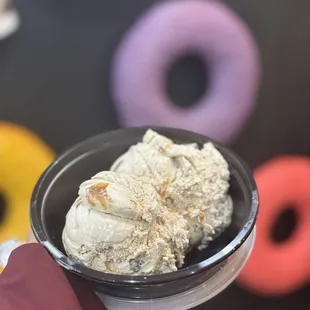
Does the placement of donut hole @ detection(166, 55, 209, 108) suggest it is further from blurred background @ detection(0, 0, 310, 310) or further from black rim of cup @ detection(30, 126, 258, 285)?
black rim of cup @ detection(30, 126, 258, 285)

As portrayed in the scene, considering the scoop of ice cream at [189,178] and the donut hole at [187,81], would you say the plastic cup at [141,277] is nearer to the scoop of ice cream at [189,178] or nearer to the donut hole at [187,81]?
the scoop of ice cream at [189,178]

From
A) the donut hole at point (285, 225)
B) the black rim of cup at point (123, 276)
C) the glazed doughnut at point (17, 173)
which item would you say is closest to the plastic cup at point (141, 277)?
the black rim of cup at point (123, 276)

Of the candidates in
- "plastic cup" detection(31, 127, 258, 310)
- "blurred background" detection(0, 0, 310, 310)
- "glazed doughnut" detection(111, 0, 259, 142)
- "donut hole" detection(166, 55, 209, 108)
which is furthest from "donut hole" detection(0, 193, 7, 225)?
"plastic cup" detection(31, 127, 258, 310)

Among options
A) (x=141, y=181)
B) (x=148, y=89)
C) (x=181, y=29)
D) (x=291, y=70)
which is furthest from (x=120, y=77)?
(x=141, y=181)

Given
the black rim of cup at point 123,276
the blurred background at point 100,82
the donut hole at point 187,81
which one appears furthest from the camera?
the donut hole at point 187,81

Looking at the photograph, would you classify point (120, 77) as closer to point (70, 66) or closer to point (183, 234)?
point (70, 66)

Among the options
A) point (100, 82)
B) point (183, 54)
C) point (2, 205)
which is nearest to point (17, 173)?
point (2, 205)
